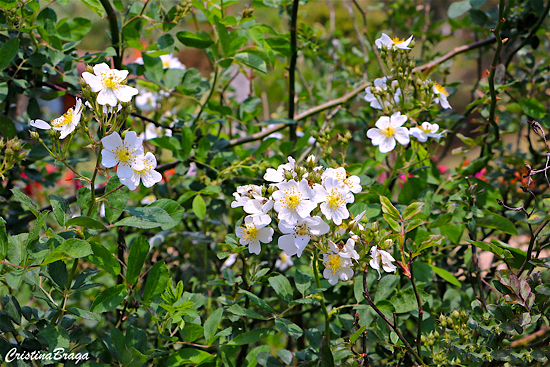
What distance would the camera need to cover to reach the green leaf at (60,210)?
878mm

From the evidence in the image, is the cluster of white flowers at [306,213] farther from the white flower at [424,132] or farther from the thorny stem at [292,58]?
the thorny stem at [292,58]

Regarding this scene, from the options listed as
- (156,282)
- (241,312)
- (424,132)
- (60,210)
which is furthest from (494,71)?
(60,210)

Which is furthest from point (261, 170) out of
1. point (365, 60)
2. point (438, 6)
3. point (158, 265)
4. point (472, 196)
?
point (438, 6)

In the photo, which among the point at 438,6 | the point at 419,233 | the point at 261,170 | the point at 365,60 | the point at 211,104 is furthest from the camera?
the point at 438,6

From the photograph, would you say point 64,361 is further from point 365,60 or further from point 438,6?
point 438,6

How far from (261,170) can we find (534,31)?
93cm

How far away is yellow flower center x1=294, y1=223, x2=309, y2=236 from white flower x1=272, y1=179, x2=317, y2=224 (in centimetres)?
2

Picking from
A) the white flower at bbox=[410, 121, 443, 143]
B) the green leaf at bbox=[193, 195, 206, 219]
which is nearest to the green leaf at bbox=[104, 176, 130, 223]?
the green leaf at bbox=[193, 195, 206, 219]

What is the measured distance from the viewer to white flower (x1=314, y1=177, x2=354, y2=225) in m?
0.81

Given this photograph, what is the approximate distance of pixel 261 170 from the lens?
130cm

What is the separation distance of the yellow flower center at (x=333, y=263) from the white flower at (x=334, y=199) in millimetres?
98

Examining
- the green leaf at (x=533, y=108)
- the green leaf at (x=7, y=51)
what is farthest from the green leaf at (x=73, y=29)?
the green leaf at (x=533, y=108)

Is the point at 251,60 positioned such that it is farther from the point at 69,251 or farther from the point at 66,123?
the point at 69,251

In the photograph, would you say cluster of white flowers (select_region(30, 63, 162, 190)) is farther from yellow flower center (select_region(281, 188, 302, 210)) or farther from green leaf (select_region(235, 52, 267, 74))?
green leaf (select_region(235, 52, 267, 74))
